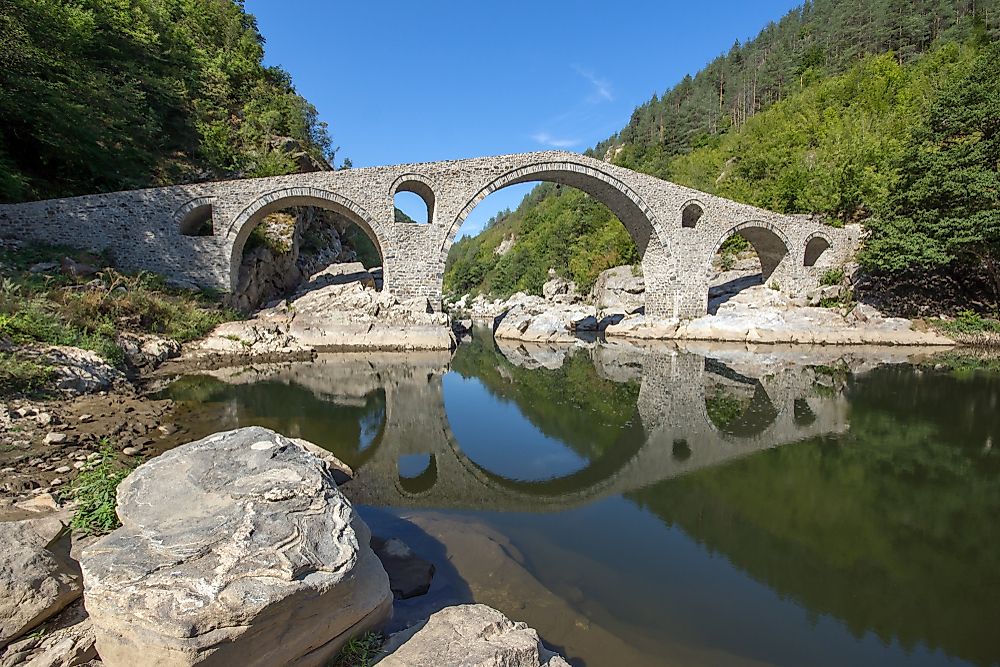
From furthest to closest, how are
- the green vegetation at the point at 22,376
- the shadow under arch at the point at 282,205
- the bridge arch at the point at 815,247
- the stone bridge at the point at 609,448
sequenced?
the bridge arch at the point at 815,247
the shadow under arch at the point at 282,205
the green vegetation at the point at 22,376
the stone bridge at the point at 609,448

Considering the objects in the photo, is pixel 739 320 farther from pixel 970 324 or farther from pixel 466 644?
pixel 466 644

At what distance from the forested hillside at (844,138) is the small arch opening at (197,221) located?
68.2 feet

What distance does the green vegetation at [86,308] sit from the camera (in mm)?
6713

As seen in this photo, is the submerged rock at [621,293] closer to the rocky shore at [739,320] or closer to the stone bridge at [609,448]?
the rocky shore at [739,320]

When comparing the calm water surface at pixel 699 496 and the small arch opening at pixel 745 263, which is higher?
the small arch opening at pixel 745 263

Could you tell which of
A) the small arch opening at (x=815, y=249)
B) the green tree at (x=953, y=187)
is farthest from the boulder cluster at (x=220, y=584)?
the small arch opening at (x=815, y=249)

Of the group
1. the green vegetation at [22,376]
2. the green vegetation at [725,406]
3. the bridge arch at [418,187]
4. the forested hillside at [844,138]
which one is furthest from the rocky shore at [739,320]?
the green vegetation at [22,376]

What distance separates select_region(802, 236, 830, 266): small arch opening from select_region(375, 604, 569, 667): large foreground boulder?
2248 centimetres

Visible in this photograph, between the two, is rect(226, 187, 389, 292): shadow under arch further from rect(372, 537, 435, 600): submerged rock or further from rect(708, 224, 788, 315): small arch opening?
rect(708, 224, 788, 315): small arch opening

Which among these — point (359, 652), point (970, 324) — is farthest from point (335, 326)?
point (970, 324)

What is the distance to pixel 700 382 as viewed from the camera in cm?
1013

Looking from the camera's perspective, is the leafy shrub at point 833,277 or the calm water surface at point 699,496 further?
the leafy shrub at point 833,277

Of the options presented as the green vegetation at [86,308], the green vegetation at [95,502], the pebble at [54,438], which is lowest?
the pebble at [54,438]

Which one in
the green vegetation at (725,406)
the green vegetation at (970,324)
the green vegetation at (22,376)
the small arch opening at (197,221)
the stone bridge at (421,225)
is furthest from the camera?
the small arch opening at (197,221)
